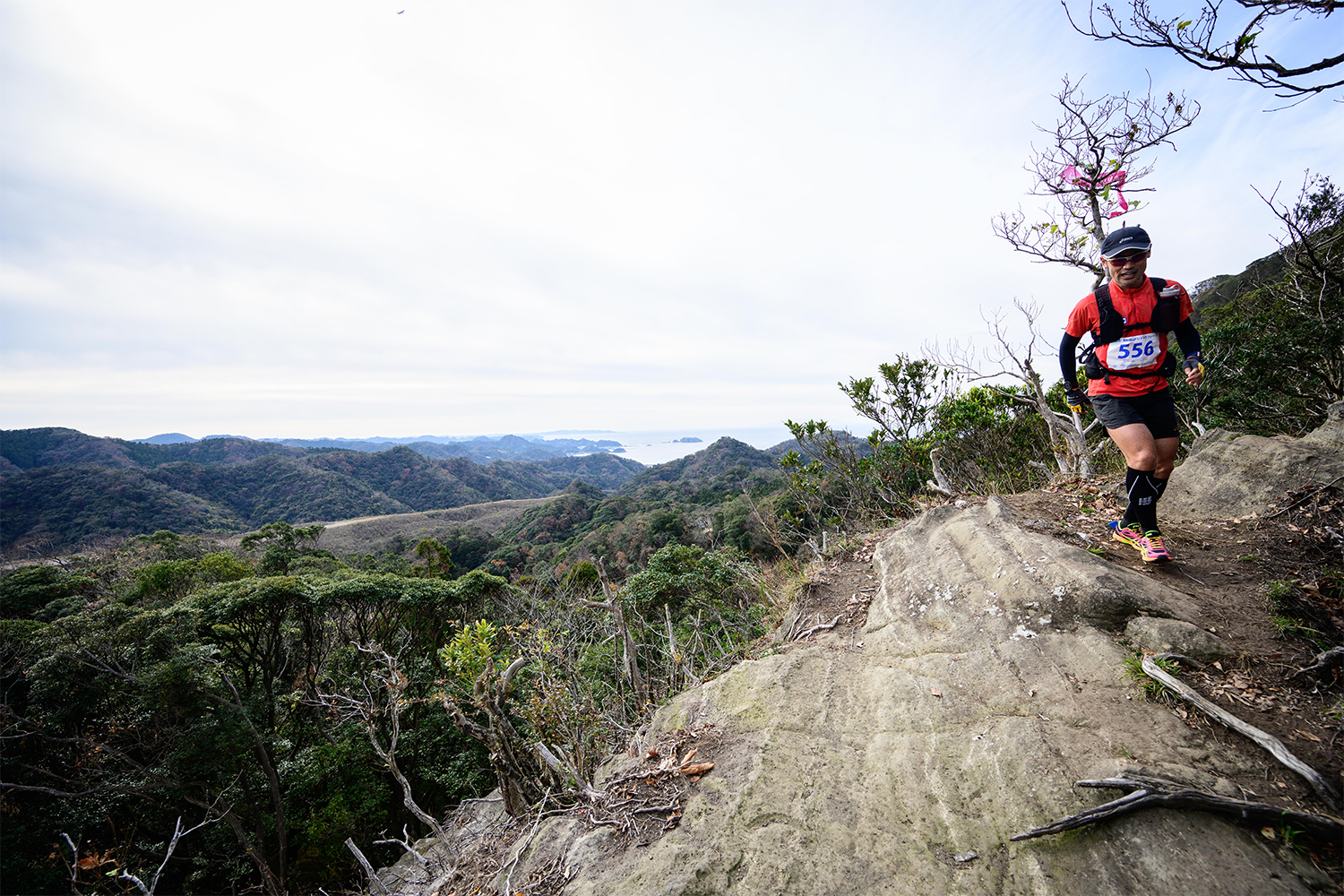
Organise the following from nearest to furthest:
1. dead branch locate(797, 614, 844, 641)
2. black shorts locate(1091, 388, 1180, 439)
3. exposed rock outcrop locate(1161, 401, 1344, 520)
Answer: black shorts locate(1091, 388, 1180, 439), exposed rock outcrop locate(1161, 401, 1344, 520), dead branch locate(797, 614, 844, 641)

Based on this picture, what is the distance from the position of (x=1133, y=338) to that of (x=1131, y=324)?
9 centimetres

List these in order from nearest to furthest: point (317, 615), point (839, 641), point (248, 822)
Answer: point (839, 641) → point (248, 822) → point (317, 615)

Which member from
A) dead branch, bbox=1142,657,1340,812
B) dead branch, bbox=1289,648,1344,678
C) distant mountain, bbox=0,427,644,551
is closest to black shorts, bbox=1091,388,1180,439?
dead branch, bbox=1289,648,1344,678

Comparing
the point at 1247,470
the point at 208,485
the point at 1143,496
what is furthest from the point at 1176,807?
the point at 208,485

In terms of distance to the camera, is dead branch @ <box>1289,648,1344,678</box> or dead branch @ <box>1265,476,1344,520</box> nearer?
dead branch @ <box>1289,648,1344,678</box>

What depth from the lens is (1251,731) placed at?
1.85m

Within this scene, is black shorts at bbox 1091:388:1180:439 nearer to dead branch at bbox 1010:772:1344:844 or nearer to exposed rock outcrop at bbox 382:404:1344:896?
exposed rock outcrop at bbox 382:404:1344:896

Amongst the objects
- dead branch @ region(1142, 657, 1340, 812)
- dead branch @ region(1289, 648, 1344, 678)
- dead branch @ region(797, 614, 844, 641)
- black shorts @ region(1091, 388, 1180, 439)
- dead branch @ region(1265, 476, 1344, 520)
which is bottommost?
dead branch @ region(797, 614, 844, 641)

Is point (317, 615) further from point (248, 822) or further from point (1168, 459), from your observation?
point (1168, 459)

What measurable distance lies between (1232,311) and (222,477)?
109069mm

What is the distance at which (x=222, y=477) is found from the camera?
74000 mm

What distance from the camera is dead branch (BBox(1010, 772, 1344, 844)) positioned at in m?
1.51

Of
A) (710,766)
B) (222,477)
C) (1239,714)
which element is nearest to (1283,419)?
(1239,714)

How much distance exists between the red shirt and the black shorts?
6 cm
